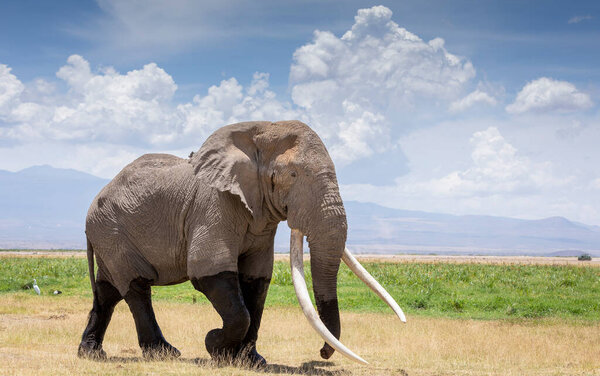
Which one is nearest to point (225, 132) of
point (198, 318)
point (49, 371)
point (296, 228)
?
point (296, 228)

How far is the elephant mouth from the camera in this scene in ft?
27.9

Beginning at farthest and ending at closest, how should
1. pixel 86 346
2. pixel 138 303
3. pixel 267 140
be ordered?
pixel 86 346 < pixel 138 303 < pixel 267 140

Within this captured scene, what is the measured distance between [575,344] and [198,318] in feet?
27.8

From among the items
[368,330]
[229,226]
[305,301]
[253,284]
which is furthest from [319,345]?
[305,301]

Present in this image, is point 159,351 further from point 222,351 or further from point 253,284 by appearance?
point 253,284

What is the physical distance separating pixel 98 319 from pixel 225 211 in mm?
3433

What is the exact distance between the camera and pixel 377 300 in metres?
22.2

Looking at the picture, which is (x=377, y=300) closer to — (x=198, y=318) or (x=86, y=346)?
(x=198, y=318)

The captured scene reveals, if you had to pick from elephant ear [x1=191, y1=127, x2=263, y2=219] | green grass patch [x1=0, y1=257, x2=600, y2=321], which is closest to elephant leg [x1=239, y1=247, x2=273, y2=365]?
elephant ear [x1=191, y1=127, x2=263, y2=219]

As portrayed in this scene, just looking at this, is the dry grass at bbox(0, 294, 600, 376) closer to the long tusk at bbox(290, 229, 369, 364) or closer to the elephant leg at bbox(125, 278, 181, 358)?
the elephant leg at bbox(125, 278, 181, 358)

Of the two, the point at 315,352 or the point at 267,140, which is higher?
the point at 267,140

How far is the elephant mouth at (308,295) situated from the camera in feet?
27.9

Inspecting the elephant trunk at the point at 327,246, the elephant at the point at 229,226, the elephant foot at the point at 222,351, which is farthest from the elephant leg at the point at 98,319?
the elephant trunk at the point at 327,246

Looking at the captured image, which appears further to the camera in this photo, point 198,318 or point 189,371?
point 198,318
